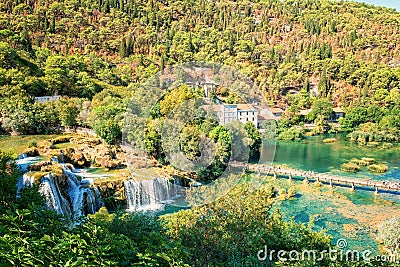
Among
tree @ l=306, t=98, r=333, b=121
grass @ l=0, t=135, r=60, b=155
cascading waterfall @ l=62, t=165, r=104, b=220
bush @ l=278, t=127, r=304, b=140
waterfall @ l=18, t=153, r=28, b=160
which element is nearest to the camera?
cascading waterfall @ l=62, t=165, r=104, b=220

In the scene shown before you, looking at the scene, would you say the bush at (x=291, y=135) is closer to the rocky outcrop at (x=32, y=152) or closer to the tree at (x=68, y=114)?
the tree at (x=68, y=114)

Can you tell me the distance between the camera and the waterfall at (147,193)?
12.0m

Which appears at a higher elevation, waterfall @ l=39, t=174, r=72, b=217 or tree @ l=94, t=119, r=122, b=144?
tree @ l=94, t=119, r=122, b=144

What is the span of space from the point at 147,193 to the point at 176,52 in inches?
1272

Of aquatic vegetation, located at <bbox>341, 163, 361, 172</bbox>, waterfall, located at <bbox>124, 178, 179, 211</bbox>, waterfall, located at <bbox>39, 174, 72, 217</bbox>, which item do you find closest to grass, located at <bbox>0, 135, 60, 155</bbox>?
waterfall, located at <bbox>39, 174, 72, 217</bbox>

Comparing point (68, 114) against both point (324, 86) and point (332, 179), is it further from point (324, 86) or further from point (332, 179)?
point (324, 86)

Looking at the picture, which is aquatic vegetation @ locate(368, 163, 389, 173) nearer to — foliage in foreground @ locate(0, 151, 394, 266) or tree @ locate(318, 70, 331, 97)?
foliage in foreground @ locate(0, 151, 394, 266)

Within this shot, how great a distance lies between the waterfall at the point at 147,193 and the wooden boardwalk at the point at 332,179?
4346 mm

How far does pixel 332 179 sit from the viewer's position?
15.6m

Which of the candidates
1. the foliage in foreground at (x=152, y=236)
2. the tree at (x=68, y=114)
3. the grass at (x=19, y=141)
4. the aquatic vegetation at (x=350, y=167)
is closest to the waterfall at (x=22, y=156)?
the grass at (x=19, y=141)

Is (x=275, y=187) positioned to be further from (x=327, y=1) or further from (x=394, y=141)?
(x=327, y=1)

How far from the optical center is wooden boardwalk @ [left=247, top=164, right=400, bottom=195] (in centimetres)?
1440

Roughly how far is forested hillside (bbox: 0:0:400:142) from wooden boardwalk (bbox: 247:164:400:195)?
7.71 meters

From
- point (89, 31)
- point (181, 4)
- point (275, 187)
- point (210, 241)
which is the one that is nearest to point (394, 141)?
point (275, 187)
